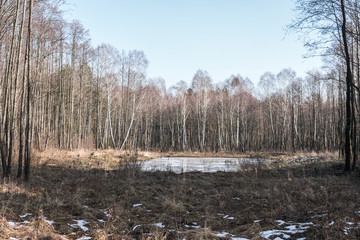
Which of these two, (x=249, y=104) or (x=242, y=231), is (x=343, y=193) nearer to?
(x=242, y=231)

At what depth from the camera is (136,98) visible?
30.8 m

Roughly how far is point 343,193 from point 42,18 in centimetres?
1317

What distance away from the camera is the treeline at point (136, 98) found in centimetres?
1028

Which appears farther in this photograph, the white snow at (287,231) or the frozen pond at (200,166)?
the frozen pond at (200,166)

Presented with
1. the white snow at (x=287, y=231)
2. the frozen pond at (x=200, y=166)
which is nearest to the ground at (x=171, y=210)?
the white snow at (x=287, y=231)

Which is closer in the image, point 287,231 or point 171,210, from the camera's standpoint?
point 287,231

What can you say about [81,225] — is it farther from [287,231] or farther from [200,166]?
[200,166]

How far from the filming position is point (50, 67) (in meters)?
19.3

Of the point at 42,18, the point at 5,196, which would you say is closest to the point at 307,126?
the point at 42,18

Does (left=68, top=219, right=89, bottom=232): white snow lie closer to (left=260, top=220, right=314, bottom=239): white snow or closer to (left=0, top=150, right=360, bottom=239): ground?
(left=0, top=150, right=360, bottom=239): ground

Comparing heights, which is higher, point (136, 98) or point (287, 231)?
point (136, 98)

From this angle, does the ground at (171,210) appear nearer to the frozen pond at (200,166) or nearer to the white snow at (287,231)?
the white snow at (287,231)

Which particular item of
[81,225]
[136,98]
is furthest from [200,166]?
[136,98]

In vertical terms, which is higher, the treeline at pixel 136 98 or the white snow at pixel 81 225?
the treeline at pixel 136 98
